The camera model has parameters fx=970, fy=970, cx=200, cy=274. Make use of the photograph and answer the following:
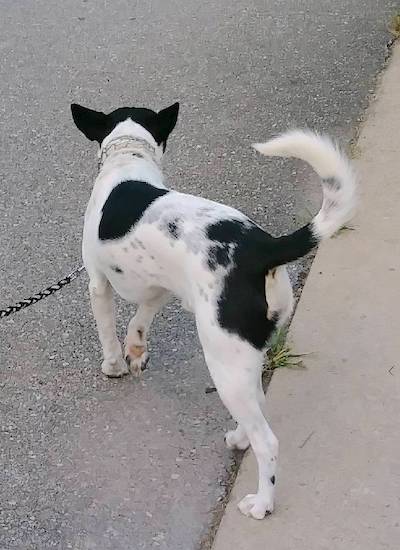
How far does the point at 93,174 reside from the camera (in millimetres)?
5312

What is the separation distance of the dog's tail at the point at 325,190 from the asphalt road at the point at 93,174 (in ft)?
2.96

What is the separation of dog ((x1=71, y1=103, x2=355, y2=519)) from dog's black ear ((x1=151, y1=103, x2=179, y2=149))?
0.28 meters

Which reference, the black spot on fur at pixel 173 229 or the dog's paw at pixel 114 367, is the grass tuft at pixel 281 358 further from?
the black spot on fur at pixel 173 229

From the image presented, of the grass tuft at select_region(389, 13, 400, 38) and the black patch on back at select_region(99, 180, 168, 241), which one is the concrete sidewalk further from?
the grass tuft at select_region(389, 13, 400, 38)

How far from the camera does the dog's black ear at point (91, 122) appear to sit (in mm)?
3717

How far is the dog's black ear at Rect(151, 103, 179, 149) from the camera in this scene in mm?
3750

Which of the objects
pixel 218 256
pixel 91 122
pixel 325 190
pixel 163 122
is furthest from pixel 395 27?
pixel 218 256

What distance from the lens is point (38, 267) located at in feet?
14.8

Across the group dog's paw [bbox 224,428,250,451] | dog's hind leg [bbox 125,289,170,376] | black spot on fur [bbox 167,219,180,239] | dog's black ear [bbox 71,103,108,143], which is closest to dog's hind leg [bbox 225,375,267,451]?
dog's paw [bbox 224,428,250,451]

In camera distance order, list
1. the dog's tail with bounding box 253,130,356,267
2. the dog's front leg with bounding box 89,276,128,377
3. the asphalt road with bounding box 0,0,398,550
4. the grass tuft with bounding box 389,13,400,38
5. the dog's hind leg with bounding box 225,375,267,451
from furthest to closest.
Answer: the grass tuft with bounding box 389,13,400,38, the dog's front leg with bounding box 89,276,128,377, the dog's hind leg with bounding box 225,375,267,451, the asphalt road with bounding box 0,0,398,550, the dog's tail with bounding box 253,130,356,267

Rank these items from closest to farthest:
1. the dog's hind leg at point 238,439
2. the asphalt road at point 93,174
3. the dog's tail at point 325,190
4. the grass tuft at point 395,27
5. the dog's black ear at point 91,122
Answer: the dog's tail at point 325,190, the asphalt road at point 93,174, the dog's hind leg at point 238,439, the dog's black ear at point 91,122, the grass tuft at point 395,27

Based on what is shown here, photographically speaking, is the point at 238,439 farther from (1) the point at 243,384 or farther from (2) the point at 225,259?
(2) the point at 225,259

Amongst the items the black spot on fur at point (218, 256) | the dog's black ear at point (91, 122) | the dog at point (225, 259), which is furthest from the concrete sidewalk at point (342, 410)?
the dog's black ear at point (91, 122)

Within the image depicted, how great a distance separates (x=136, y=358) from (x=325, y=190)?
3.87 ft
